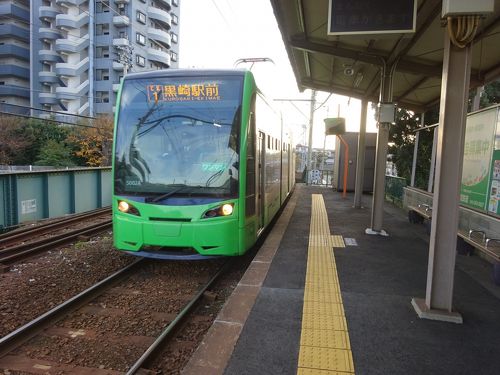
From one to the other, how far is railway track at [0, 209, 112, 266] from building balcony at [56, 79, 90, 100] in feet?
134

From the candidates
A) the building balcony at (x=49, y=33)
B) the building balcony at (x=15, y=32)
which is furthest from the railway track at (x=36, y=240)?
the building balcony at (x=15, y=32)

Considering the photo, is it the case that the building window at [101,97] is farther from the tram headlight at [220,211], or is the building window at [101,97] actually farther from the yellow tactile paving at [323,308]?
the yellow tactile paving at [323,308]

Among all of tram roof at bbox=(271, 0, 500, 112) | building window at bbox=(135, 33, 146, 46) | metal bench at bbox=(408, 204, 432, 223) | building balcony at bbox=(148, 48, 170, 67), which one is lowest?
metal bench at bbox=(408, 204, 432, 223)

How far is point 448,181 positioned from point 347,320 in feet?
5.59

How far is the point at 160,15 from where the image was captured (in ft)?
164

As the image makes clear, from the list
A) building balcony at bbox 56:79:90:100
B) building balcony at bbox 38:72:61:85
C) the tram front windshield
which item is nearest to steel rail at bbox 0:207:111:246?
the tram front windshield

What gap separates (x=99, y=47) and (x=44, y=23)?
8.64 m

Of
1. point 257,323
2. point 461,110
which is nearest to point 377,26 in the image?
point 461,110

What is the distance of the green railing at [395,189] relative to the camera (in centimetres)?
1275

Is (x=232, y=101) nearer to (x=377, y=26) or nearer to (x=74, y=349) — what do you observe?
(x=377, y=26)

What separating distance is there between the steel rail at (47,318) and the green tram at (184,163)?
65 cm

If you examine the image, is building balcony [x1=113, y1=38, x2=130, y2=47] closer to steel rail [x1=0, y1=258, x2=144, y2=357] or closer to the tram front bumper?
the tram front bumper

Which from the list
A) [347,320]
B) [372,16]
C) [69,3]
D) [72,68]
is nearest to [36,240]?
[347,320]

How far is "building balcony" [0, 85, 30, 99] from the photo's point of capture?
156 feet
